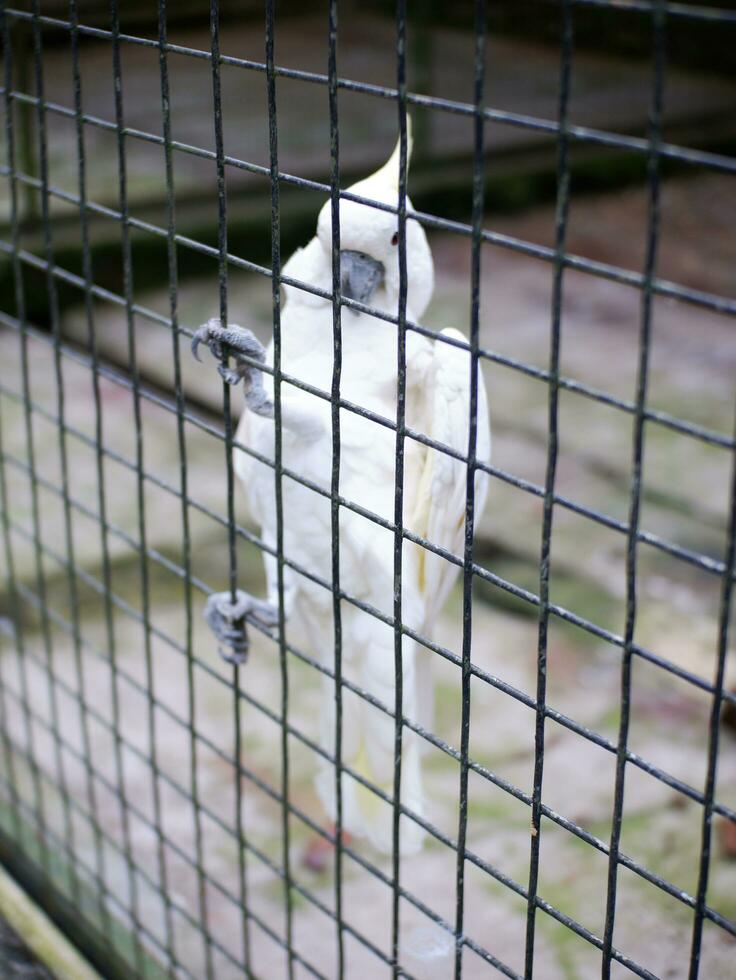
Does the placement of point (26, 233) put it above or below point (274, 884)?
above

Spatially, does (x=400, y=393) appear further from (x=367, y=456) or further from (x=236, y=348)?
(x=367, y=456)

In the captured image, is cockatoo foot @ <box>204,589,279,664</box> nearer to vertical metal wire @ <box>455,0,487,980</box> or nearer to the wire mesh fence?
the wire mesh fence

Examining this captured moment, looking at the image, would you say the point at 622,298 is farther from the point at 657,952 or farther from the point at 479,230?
the point at 479,230

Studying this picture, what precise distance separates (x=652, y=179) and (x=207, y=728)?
5.33ft

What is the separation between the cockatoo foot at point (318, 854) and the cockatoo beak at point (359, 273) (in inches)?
35.1

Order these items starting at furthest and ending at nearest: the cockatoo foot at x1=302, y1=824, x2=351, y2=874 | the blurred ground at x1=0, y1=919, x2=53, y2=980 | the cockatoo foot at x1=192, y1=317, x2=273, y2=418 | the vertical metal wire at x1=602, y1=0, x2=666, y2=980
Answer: the cockatoo foot at x1=302, y1=824, x2=351, y2=874
the blurred ground at x1=0, y1=919, x2=53, y2=980
the cockatoo foot at x1=192, y1=317, x2=273, y2=418
the vertical metal wire at x1=602, y1=0, x2=666, y2=980

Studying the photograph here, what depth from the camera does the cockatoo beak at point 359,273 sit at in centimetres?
120

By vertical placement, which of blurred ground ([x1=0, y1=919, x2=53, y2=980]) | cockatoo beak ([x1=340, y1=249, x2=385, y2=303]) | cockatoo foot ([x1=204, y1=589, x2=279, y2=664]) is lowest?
blurred ground ([x1=0, y1=919, x2=53, y2=980])

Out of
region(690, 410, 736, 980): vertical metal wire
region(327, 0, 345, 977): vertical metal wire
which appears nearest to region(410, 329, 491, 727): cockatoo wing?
region(327, 0, 345, 977): vertical metal wire

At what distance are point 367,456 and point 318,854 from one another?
30.0 inches

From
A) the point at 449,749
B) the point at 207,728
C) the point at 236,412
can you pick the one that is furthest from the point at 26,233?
the point at 449,749

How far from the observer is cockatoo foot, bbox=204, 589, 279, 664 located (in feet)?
4.22

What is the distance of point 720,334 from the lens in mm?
3885

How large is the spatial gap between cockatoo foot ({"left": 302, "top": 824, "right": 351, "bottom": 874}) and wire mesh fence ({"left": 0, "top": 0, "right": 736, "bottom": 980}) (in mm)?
20
